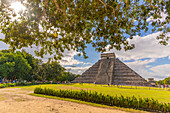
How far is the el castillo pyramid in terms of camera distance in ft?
178

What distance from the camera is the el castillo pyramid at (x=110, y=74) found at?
54.4 metres

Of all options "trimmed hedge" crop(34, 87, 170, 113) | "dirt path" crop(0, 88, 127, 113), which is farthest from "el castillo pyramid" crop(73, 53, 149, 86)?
"dirt path" crop(0, 88, 127, 113)

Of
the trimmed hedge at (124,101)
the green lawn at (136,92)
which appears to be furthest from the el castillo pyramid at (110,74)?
the trimmed hedge at (124,101)

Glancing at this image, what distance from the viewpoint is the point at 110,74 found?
64.6 meters

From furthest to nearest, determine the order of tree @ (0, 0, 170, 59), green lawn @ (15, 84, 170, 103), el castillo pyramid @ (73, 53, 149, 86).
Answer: el castillo pyramid @ (73, 53, 149, 86) < green lawn @ (15, 84, 170, 103) < tree @ (0, 0, 170, 59)

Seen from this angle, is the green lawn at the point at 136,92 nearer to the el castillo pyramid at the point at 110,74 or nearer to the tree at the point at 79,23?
the tree at the point at 79,23

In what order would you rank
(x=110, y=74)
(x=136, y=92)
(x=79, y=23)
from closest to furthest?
(x=79, y=23) < (x=136, y=92) < (x=110, y=74)

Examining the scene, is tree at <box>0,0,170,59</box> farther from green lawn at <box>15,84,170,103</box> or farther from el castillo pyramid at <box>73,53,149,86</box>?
el castillo pyramid at <box>73,53,149,86</box>

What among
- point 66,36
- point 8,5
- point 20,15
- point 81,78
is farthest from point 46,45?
point 81,78

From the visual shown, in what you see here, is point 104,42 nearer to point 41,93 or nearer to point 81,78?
point 41,93

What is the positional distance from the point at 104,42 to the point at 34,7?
476 cm

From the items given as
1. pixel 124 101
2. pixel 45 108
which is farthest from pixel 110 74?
pixel 45 108

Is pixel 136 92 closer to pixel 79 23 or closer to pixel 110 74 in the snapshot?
pixel 79 23

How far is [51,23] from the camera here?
7094 millimetres
